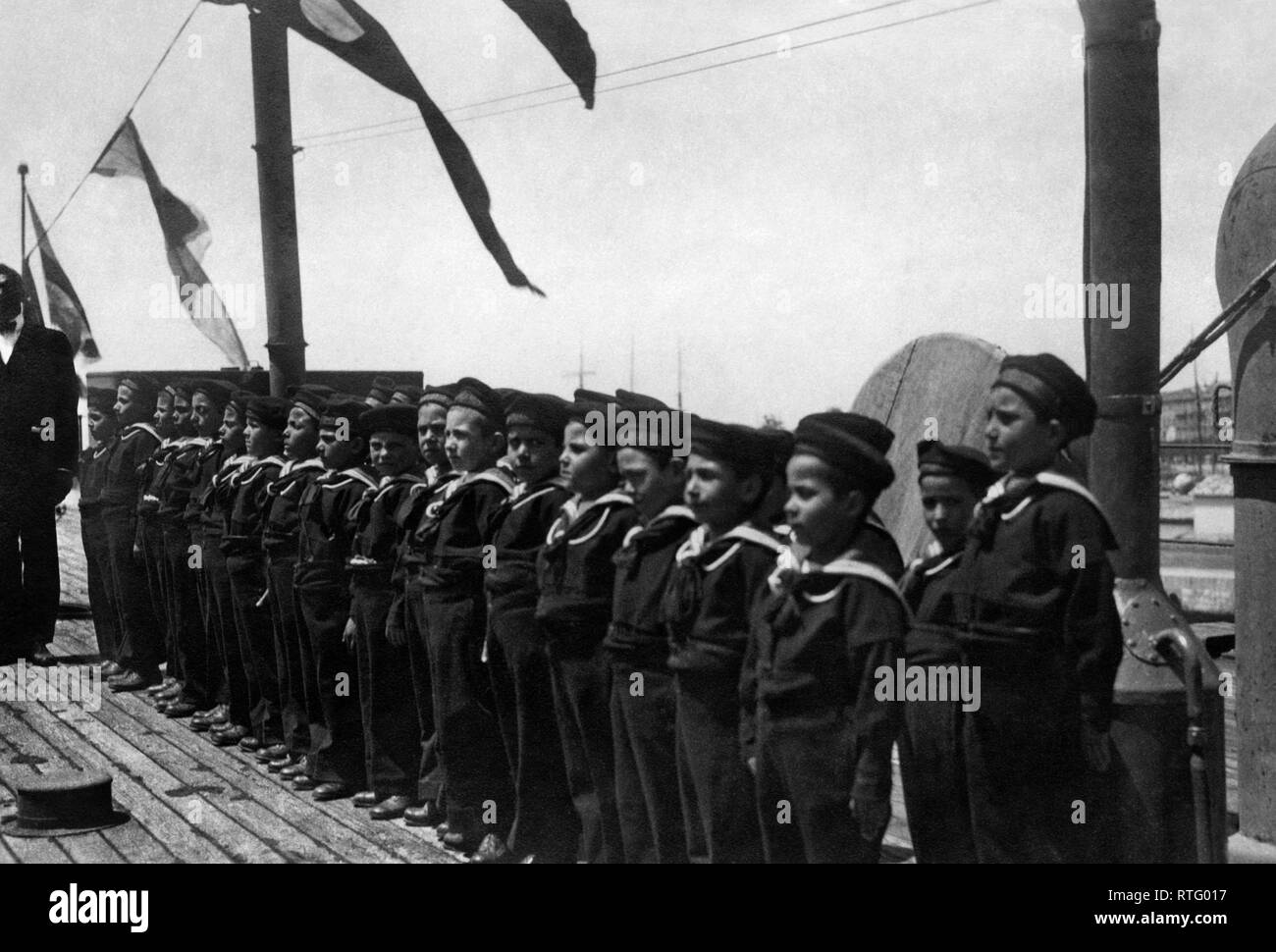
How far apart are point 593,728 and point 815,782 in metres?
1.13

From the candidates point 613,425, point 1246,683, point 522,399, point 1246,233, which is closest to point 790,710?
point 613,425

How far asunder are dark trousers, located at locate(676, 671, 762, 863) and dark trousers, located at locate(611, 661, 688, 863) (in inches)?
6.7

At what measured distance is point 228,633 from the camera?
302 inches

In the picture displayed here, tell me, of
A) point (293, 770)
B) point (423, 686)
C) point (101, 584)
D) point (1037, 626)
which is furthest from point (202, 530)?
point (1037, 626)

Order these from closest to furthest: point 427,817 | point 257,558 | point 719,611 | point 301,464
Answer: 1. point 719,611
2. point 427,817
3. point 301,464
4. point 257,558

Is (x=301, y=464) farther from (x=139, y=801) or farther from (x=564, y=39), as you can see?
(x=564, y=39)

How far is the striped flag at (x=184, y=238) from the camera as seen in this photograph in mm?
8938

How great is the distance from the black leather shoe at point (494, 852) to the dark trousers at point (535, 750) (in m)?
0.04

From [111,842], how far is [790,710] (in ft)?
10.3

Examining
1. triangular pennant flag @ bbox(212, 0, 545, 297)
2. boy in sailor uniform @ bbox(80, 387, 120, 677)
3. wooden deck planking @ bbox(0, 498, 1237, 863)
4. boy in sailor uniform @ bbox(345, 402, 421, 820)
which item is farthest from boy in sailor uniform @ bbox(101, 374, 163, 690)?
boy in sailor uniform @ bbox(345, 402, 421, 820)

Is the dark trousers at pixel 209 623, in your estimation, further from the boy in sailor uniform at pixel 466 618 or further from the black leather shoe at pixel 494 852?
the black leather shoe at pixel 494 852

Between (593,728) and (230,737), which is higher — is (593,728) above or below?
above

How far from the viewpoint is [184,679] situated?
27.1ft
